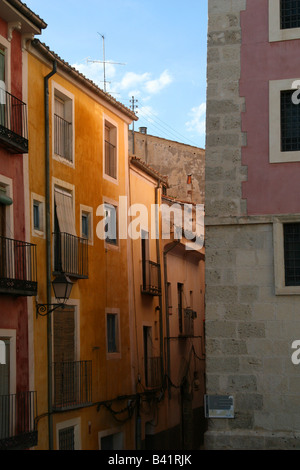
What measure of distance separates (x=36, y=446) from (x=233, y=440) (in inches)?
215

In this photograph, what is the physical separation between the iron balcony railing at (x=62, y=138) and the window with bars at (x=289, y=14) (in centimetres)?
700

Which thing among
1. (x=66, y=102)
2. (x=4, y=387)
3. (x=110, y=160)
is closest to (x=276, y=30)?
(x=66, y=102)

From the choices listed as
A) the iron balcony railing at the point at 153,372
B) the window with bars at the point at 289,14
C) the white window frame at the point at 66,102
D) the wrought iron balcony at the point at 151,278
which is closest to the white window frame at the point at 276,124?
the window with bars at the point at 289,14

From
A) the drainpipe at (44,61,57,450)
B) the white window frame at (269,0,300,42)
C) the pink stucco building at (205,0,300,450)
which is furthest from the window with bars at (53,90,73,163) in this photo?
the white window frame at (269,0,300,42)

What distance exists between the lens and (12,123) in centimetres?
1778

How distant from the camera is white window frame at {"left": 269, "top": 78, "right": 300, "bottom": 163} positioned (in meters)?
14.9

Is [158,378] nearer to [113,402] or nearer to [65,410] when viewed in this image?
[113,402]

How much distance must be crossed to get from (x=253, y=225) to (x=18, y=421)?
248 inches

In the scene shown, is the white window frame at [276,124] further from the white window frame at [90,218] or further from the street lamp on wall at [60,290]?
the white window frame at [90,218]

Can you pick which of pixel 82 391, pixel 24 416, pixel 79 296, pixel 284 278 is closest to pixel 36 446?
pixel 24 416

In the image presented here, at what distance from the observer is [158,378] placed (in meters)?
26.7

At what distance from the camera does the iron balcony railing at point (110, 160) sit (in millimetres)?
24120

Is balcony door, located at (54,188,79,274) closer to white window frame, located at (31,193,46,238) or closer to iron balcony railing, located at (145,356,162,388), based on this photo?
white window frame, located at (31,193,46,238)

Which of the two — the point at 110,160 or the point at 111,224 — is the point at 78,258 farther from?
the point at 110,160
